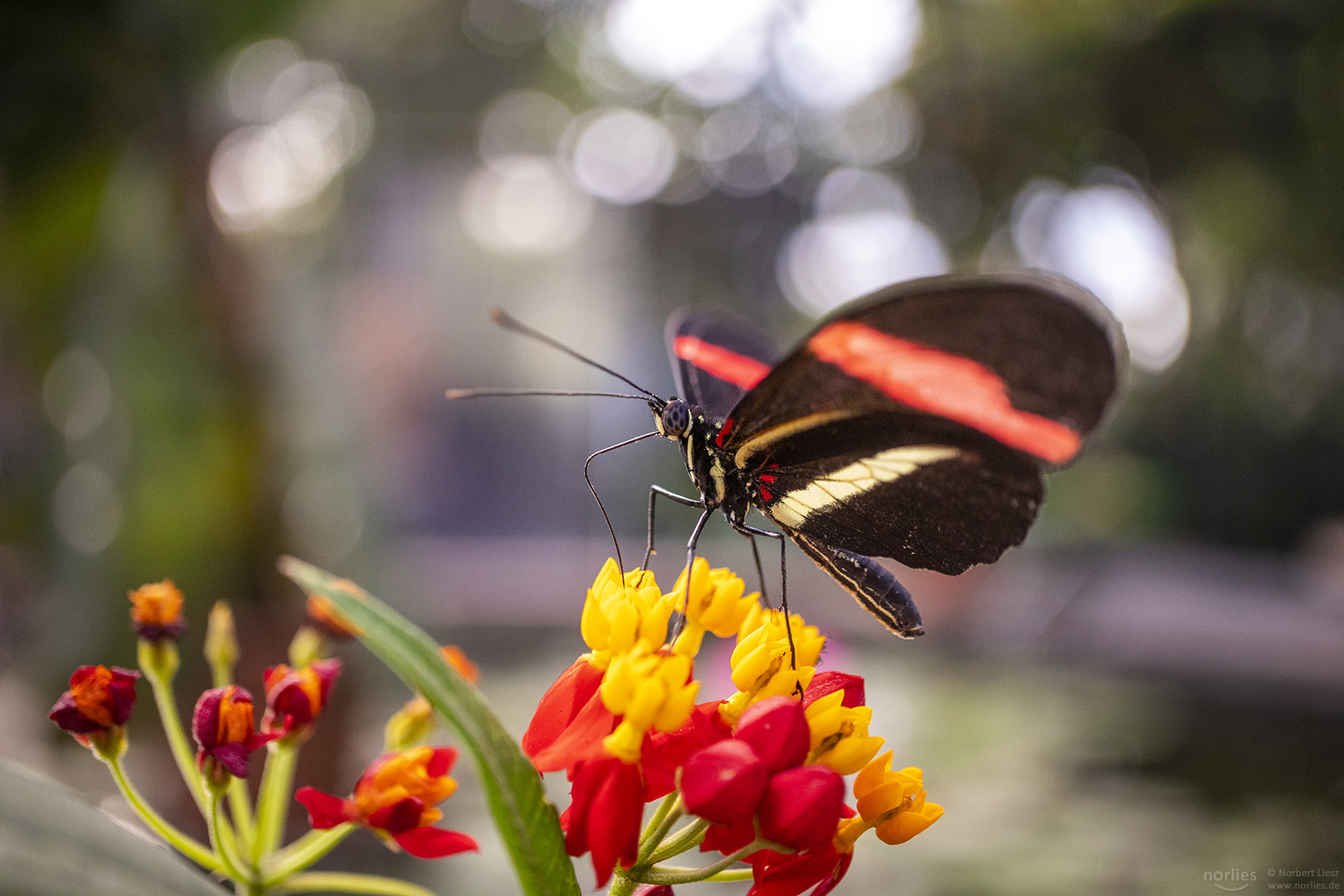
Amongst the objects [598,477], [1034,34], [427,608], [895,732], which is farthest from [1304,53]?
[598,477]

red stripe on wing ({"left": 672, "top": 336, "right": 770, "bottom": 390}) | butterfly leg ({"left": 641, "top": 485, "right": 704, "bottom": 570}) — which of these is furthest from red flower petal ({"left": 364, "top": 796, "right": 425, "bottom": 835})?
red stripe on wing ({"left": 672, "top": 336, "right": 770, "bottom": 390})

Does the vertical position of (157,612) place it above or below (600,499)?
below

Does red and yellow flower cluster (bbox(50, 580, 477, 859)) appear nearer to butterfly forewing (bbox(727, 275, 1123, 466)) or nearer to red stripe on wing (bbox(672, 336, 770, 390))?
butterfly forewing (bbox(727, 275, 1123, 466))

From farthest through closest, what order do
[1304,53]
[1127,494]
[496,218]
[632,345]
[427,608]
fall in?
[496,218], [632,345], [1127,494], [1304,53], [427,608]

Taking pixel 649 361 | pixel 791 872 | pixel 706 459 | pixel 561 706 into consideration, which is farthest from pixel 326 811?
pixel 649 361

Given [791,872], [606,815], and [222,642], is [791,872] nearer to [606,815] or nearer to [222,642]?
[606,815]

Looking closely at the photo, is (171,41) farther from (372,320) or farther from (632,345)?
(632,345)

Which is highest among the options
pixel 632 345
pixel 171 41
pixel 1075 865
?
pixel 632 345
